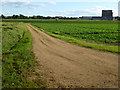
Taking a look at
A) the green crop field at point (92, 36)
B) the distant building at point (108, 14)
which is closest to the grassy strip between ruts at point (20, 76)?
the green crop field at point (92, 36)

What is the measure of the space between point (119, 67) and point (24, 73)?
4.83 meters

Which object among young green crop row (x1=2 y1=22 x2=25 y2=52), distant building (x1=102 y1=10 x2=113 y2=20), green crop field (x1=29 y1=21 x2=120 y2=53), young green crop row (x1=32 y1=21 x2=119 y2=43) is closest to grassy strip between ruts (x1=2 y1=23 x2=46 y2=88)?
young green crop row (x1=2 y1=22 x2=25 y2=52)

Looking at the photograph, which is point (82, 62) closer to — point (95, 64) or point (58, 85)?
point (95, 64)

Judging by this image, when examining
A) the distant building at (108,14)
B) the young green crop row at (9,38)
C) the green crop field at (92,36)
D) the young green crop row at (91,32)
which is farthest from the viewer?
the distant building at (108,14)

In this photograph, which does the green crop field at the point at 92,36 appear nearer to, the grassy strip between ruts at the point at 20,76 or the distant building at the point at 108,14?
the grassy strip between ruts at the point at 20,76

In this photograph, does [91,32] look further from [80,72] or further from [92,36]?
[80,72]

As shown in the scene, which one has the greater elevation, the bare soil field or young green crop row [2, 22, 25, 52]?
young green crop row [2, 22, 25, 52]

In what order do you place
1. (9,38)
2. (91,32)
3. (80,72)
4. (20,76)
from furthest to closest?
1. (91,32)
2. (9,38)
3. (80,72)
4. (20,76)

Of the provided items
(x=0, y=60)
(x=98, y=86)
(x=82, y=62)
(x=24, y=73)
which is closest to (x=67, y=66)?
(x=82, y=62)

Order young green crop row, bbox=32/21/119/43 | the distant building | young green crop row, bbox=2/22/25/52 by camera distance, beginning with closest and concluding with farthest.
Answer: young green crop row, bbox=2/22/25/52, young green crop row, bbox=32/21/119/43, the distant building

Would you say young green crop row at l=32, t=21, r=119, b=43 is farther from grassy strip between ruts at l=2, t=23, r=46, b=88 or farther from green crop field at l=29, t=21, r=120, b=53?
grassy strip between ruts at l=2, t=23, r=46, b=88

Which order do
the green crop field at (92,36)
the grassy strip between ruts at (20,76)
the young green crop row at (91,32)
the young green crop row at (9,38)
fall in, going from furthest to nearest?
1. the young green crop row at (91,32)
2. the young green crop row at (9,38)
3. the green crop field at (92,36)
4. the grassy strip between ruts at (20,76)

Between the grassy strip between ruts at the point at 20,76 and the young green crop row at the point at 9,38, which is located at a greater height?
the young green crop row at the point at 9,38

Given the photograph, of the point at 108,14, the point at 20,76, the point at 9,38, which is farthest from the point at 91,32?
the point at 108,14
